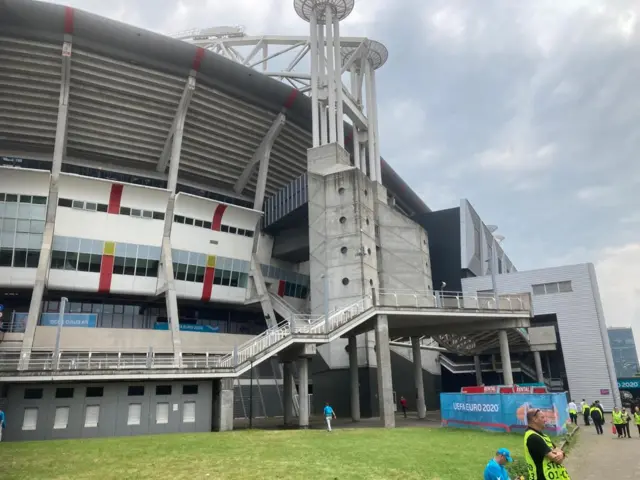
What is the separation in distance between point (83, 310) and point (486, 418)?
127 feet

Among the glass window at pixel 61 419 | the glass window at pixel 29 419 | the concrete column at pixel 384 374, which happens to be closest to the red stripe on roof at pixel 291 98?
the concrete column at pixel 384 374

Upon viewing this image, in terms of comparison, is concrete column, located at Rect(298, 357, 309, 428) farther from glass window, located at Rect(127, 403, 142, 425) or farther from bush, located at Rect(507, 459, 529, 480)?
bush, located at Rect(507, 459, 529, 480)

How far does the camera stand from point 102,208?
140 feet

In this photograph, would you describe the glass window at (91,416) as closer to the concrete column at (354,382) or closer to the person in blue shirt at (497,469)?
the concrete column at (354,382)

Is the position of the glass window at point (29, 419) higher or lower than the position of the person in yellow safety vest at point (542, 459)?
lower

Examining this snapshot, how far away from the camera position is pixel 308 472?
13102 millimetres

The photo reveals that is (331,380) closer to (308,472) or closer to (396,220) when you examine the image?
(396,220)

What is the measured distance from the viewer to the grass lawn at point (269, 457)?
1294 cm

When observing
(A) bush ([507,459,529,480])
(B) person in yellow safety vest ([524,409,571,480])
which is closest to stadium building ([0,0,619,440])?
(A) bush ([507,459,529,480])

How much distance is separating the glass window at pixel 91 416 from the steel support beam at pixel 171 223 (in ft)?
42.6

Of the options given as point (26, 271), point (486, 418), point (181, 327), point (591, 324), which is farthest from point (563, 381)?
point (26, 271)

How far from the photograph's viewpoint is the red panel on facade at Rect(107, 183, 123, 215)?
141 feet

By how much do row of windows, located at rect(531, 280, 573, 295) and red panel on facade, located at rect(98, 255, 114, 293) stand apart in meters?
44.5

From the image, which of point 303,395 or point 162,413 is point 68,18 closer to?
point 162,413
